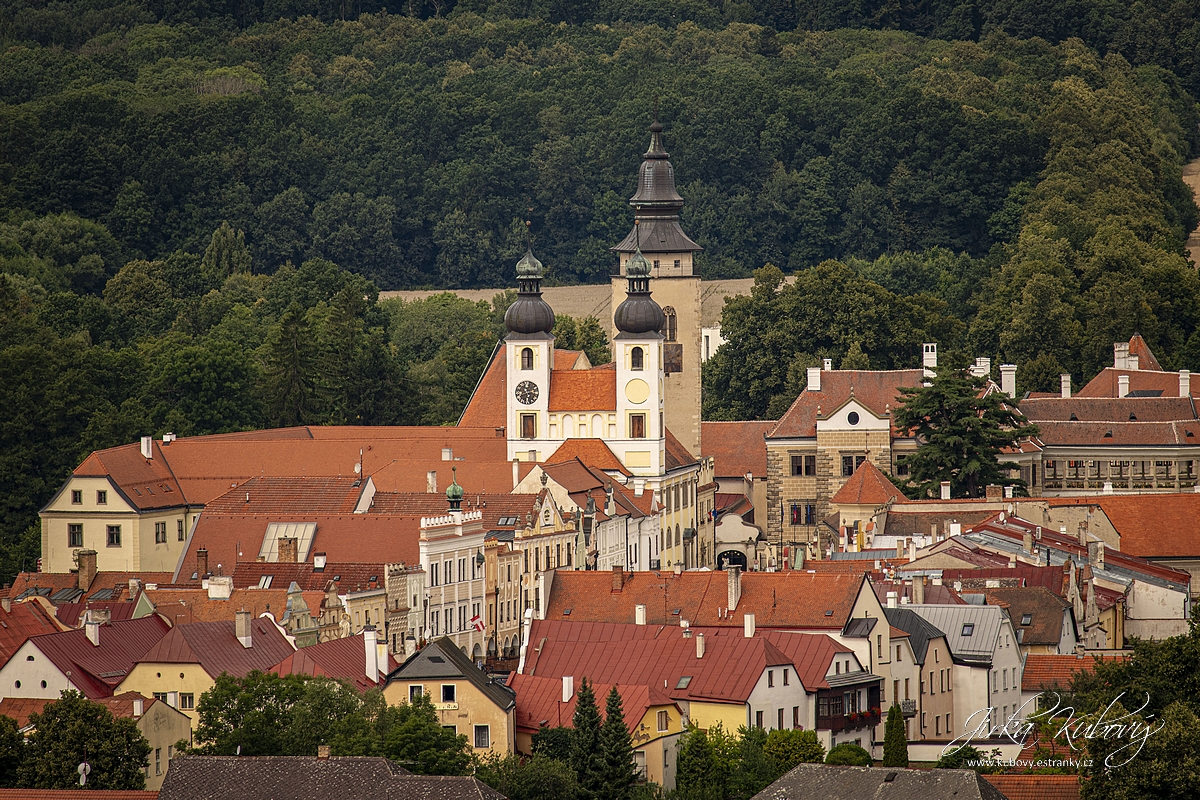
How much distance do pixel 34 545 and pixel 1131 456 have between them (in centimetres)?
4183

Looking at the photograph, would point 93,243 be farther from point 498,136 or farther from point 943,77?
point 943,77

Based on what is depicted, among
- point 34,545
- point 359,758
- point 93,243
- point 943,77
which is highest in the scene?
point 943,77

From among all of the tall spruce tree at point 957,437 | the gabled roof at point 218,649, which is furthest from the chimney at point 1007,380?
the gabled roof at point 218,649

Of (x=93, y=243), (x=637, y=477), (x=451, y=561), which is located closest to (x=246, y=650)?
(x=451, y=561)

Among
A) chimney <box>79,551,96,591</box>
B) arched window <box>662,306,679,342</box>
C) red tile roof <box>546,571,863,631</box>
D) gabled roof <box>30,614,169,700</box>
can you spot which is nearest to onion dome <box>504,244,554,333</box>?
arched window <box>662,306,679,342</box>

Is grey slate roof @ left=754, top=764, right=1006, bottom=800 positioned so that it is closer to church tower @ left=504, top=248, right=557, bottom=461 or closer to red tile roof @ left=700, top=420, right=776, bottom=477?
church tower @ left=504, top=248, right=557, bottom=461

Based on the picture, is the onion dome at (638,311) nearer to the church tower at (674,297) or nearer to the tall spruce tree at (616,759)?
the church tower at (674,297)

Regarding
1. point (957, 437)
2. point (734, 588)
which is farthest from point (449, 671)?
point (957, 437)

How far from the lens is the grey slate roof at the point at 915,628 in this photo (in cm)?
7888

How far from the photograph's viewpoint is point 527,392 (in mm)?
111875

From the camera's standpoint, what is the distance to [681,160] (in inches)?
7407

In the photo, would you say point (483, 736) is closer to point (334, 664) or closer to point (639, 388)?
point (334, 664)

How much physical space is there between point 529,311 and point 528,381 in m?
2.64

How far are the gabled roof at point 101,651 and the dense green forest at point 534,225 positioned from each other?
45.5m
